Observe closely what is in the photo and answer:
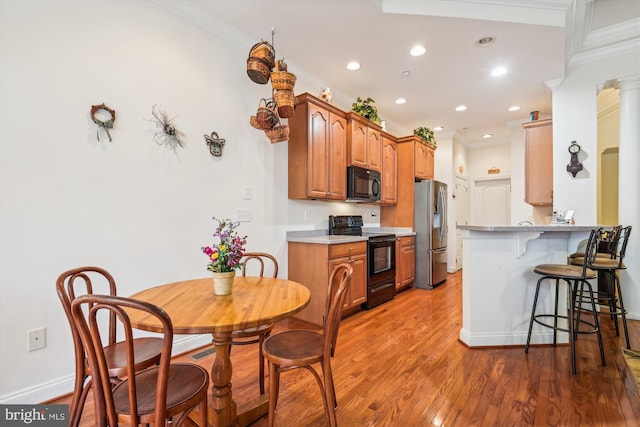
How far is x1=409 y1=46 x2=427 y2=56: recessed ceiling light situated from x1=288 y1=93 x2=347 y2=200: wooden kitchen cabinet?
40.2 inches

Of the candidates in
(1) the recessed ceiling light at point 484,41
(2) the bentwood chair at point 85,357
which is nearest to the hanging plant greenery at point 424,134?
(1) the recessed ceiling light at point 484,41

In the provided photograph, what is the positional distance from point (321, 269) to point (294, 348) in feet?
5.12

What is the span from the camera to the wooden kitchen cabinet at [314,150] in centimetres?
328

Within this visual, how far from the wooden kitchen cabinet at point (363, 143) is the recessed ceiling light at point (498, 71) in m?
1.51

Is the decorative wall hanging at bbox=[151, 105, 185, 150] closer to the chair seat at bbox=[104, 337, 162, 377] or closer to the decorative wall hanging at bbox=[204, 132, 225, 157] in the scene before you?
the decorative wall hanging at bbox=[204, 132, 225, 157]

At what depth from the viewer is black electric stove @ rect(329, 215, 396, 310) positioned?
3.65 meters

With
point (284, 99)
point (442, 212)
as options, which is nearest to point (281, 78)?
point (284, 99)

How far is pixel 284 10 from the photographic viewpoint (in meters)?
2.51

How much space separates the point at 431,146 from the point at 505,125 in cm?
160

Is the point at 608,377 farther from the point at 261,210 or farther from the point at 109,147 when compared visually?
the point at 109,147

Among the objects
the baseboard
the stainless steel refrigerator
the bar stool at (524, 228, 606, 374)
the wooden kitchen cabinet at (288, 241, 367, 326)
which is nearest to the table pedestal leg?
the baseboard

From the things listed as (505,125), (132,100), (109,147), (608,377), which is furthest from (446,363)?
(505,125)

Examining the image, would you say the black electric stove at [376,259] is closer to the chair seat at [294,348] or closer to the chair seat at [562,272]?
the chair seat at [562,272]

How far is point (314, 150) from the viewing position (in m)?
3.33
